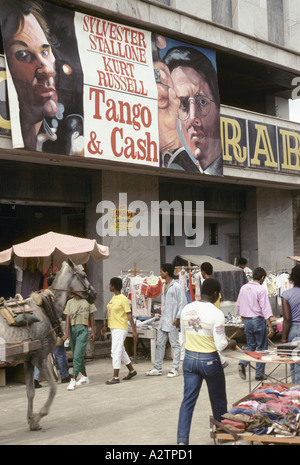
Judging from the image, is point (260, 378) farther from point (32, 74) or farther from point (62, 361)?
point (32, 74)

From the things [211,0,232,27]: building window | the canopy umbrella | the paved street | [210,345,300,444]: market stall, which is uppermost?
[211,0,232,27]: building window

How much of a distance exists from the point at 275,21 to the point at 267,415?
1700 centimetres

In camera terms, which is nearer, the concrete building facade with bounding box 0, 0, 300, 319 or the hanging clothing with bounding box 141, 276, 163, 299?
the hanging clothing with bounding box 141, 276, 163, 299

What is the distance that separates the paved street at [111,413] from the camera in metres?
7.37

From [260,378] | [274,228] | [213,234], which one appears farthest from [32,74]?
[274,228]

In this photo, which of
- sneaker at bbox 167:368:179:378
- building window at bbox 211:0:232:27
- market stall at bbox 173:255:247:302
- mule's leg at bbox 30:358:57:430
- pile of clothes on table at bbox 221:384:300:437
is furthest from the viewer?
building window at bbox 211:0:232:27

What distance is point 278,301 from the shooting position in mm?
18766

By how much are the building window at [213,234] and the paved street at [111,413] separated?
947 centimetres

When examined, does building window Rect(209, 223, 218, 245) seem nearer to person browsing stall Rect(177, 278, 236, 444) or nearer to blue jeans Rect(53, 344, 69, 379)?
blue jeans Rect(53, 344, 69, 379)

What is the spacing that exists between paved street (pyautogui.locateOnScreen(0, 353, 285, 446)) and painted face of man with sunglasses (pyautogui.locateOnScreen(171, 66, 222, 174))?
6920 mm

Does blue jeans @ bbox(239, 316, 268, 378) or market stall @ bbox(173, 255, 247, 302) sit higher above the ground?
market stall @ bbox(173, 255, 247, 302)

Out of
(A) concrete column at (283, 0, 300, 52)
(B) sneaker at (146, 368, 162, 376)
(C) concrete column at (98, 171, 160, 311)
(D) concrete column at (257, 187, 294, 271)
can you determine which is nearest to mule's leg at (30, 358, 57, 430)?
(B) sneaker at (146, 368, 162, 376)

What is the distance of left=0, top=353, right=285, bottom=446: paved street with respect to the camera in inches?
290

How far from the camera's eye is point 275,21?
2031 cm
